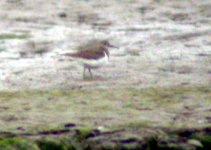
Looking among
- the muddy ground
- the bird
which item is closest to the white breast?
the bird

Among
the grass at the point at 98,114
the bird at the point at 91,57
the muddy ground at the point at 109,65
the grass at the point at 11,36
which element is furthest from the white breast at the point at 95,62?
→ the grass at the point at 11,36

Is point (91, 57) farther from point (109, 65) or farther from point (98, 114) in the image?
point (98, 114)

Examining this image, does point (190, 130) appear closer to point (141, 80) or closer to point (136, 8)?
point (141, 80)

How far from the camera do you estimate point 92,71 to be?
41.9 ft

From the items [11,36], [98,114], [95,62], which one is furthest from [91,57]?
[11,36]

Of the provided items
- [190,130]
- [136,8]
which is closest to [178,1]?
[136,8]

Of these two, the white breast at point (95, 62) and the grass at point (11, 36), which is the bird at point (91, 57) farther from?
the grass at point (11, 36)

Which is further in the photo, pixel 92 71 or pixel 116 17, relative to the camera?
pixel 116 17

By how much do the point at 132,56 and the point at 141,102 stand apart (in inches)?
130

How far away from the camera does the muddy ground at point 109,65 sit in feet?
31.9

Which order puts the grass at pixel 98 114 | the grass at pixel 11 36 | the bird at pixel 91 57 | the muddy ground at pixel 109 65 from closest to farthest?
the grass at pixel 98 114 → the muddy ground at pixel 109 65 → the bird at pixel 91 57 → the grass at pixel 11 36

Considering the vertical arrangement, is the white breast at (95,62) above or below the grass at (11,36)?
below

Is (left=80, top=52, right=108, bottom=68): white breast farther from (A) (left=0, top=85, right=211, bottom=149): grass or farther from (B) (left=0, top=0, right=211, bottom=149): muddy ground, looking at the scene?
(A) (left=0, top=85, right=211, bottom=149): grass

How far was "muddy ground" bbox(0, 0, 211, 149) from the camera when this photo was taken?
973 centimetres
